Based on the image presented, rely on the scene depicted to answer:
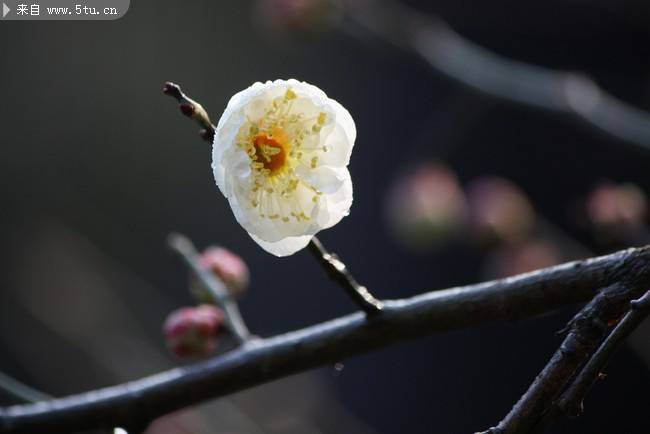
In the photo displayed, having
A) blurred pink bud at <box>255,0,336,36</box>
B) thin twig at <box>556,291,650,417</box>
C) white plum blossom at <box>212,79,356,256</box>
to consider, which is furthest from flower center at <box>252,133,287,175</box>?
blurred pink bud at <box>255,0,336,36</box>

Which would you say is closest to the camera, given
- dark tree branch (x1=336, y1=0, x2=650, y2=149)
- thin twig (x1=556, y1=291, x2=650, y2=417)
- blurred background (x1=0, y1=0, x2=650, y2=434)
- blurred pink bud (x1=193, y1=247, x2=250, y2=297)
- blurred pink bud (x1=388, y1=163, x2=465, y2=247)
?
thin twig (x1=556, y1=291, x2=650, y2=417)

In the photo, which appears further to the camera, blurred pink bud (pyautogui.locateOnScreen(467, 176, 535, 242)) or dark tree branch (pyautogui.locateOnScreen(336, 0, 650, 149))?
blurred pink bud (pyautogui.locateOnScreen(467, 176, 535, 242))

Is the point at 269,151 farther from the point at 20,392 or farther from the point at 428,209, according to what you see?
the point at 428,209

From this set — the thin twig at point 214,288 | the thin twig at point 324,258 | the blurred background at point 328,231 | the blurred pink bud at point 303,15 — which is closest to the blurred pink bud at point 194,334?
the thin twig at point 214,288

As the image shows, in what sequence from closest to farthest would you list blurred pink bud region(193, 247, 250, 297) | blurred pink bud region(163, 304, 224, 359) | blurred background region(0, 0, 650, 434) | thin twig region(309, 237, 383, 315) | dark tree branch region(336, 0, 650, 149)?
1. thin twig region(309, 237, 383, 315)
2. blurred pink bud region(163, 304, 224, 359)
3. blurred pink bud region(193, 247, 250, 297)
4. dark tree branch region(336, 0, 650, 149)
5. blurred background region(0, 0, 650, 434)

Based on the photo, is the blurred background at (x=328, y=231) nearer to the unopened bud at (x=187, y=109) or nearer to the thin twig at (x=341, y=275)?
the thin twig at (x=341, y=275)

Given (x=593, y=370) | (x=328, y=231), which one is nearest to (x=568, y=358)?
(x=593, y=370)

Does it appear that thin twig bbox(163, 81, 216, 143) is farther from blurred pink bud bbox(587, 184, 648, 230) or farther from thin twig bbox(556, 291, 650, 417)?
blurred pink bud bbox(587, 184, 648, 230)
